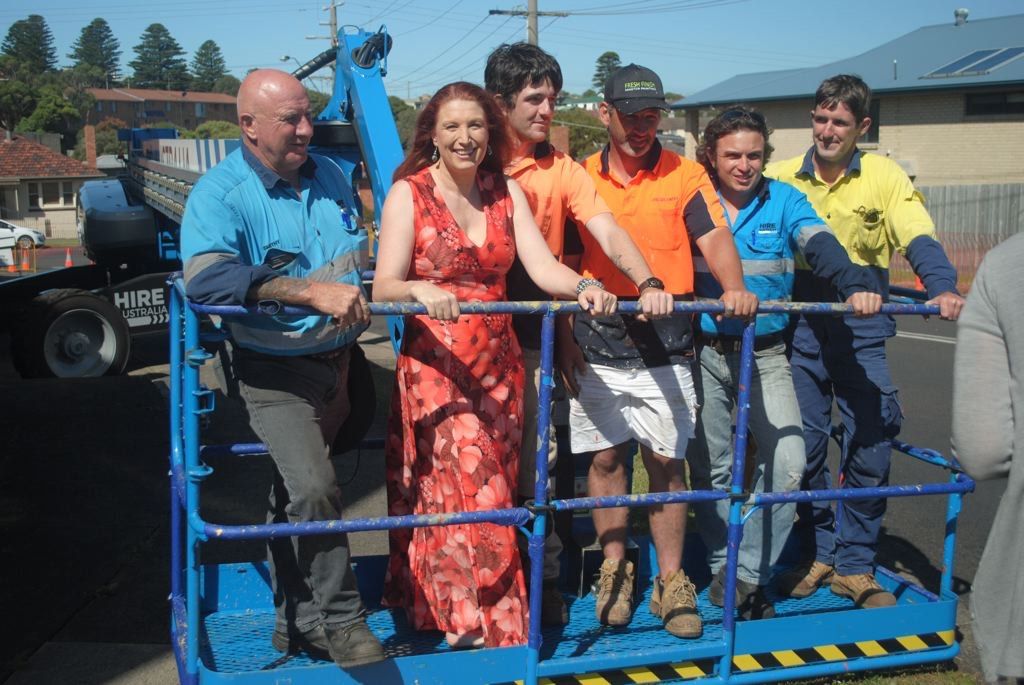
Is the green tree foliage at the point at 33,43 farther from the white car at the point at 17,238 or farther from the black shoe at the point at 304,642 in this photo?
the black shoe at the point at 304,642

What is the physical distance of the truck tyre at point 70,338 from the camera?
10078mm

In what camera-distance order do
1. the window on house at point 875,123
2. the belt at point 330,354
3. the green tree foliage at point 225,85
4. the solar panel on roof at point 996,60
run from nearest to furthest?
the belt at point 330,354
the solar panel on roof at point 996,60
the window on house at point 875,123
the green tree foliage at point 225,85

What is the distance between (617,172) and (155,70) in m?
167

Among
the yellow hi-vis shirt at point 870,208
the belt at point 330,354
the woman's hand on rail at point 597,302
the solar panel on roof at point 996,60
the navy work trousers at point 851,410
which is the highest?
the solar panel on roof at point 996,60

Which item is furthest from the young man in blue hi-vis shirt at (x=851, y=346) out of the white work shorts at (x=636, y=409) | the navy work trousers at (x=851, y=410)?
the white work shorts at (x=636, y=409)

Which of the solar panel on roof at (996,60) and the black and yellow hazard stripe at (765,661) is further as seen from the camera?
the solar panel on roof at (996,60)

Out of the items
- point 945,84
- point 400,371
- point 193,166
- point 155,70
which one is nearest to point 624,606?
point 400,371

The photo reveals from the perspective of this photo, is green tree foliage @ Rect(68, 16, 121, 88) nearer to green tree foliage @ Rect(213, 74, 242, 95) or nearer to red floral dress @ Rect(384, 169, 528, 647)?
green tree foliage @ Rect(213, 74, 242, 95)

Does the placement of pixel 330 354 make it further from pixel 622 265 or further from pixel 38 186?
pixel 38 186

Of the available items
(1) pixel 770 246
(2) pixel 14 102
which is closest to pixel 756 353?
(1) pixel 770 246

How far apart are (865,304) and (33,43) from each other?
151 meters

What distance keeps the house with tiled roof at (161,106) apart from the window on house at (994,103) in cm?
10379

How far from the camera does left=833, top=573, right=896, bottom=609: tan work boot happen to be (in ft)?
13.9

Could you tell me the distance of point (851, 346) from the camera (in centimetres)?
443
